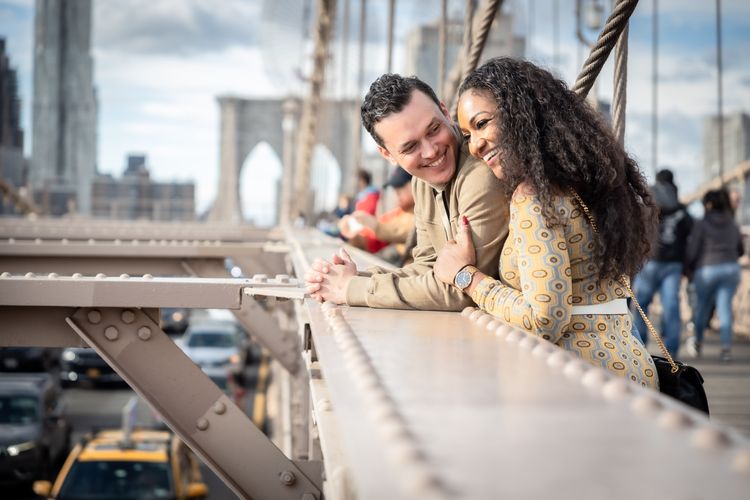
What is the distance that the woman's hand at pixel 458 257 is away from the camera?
177cm

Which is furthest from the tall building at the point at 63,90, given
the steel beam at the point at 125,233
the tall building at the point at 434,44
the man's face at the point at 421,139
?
the man's face at the point at 421,139

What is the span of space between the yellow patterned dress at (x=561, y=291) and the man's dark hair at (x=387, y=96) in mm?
345

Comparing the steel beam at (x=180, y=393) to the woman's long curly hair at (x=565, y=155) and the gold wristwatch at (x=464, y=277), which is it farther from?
the woman's long curly hair at (x=565, y=155)

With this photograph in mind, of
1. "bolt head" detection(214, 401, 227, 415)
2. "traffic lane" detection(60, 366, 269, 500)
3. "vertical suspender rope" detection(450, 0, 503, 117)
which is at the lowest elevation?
"traffic lane" detection(60, 366, 269, 500)

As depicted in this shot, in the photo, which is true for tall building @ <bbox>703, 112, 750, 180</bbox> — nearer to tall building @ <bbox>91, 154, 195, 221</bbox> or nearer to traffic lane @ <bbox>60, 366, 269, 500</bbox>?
traffic lane @ <bbox>60, 366, 269, 500</bbox>

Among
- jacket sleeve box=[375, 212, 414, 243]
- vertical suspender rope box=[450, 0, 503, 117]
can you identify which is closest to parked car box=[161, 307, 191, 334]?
jacket sleeve box=[375, 212, 414, 243]

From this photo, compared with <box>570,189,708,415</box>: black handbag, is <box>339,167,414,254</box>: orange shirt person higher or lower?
higher

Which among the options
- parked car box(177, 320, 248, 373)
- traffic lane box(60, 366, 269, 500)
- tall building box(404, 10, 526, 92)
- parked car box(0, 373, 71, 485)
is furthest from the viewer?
parked car box(177, 320, 248, 373)

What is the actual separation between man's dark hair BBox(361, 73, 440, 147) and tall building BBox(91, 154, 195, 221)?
1197 inches

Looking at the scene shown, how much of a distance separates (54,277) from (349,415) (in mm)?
1462

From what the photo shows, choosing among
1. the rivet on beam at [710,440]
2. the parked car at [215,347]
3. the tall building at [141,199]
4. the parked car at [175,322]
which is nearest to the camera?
the rivet on beam at [710,440]

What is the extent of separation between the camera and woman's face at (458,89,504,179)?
68.2 inches

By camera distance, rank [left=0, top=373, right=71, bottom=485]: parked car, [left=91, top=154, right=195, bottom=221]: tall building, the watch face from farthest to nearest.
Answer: [left=91, top=154, right=195, bottom=221]: tall building
[left=0, top=373, right=71, bottom=485]: parked car
the watch face

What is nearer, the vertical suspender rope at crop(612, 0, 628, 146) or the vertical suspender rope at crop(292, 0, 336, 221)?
the vertical suspender rope at crop(612, 0, 628, 146)
